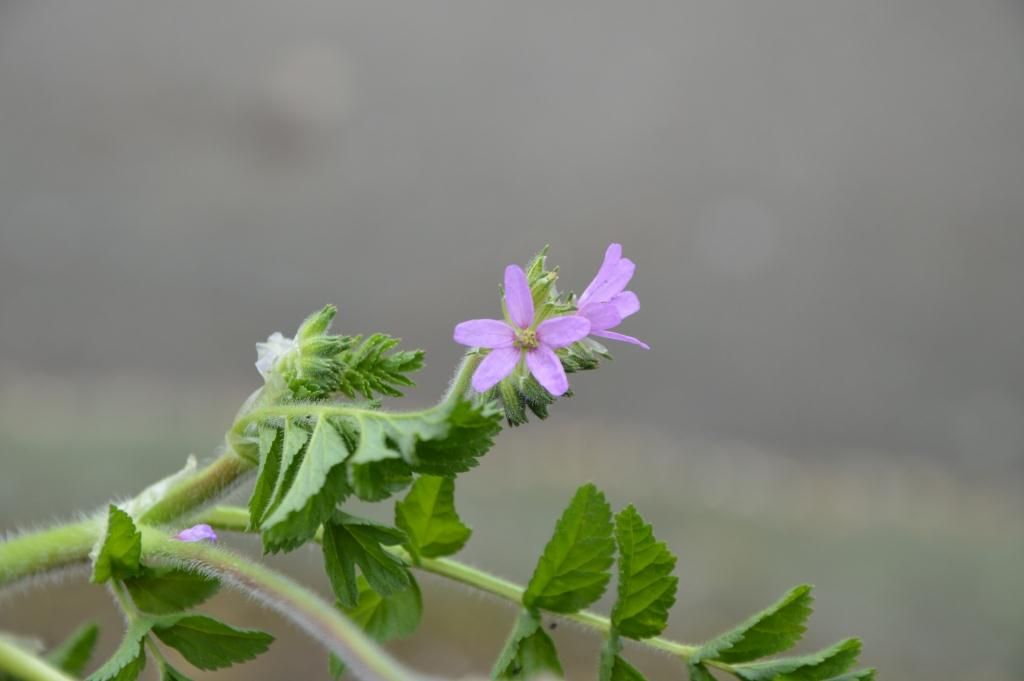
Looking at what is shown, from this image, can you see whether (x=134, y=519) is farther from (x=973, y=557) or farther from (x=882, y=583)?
(x=973, y=557)

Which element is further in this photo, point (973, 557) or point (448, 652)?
point (973, 557)

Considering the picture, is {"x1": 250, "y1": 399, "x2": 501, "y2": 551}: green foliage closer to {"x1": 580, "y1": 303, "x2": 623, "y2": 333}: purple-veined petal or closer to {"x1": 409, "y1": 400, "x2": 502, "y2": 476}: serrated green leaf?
{"x1": 409, "y1": 400, "x2": 502, "y2": 476}: serrated green leaf

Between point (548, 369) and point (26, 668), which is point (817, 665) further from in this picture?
point (26, 668)

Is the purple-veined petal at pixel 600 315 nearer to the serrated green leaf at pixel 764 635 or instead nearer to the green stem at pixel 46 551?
the serrated green leaf at pixel 764 635

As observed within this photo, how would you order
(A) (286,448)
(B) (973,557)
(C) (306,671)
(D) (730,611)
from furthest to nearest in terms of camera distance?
1. (B) (973,557)
2. (D) (730,611)
3. (C) (306,671)
4. (A) (286,448)

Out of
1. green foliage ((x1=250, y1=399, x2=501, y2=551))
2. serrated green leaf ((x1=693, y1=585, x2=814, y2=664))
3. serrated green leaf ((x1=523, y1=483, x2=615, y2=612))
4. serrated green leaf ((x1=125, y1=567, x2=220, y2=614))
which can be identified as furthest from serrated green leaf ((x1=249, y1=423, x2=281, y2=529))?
serrated green leaf ((x1=693, y1=585, x2=814, y2=664))

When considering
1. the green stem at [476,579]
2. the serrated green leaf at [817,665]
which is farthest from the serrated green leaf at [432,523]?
the serrated green leaf at [817,665]

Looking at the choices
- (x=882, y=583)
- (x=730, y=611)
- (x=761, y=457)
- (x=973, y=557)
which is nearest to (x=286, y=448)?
(x=730, y=611)

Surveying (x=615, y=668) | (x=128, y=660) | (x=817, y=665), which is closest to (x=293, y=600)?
(x=128, y=660)
